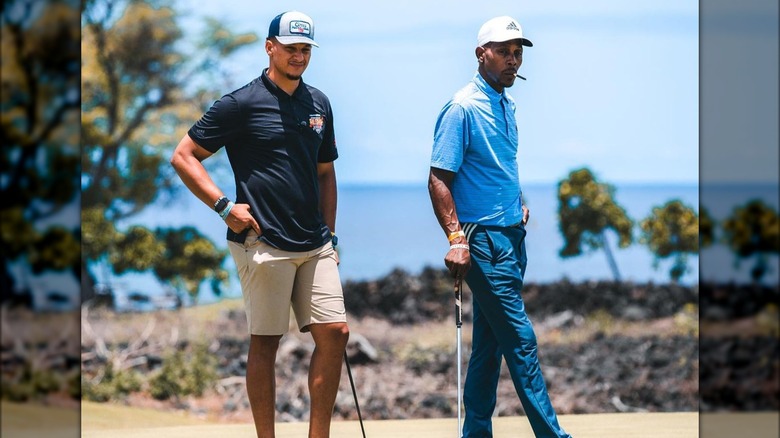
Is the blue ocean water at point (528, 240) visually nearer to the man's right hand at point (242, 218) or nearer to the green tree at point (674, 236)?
the green tree at point (674, 236)

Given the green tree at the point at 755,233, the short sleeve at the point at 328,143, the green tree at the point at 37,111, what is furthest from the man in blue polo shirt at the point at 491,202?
the green tree at the point at 755,233

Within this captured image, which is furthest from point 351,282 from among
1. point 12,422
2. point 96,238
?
point 12,422

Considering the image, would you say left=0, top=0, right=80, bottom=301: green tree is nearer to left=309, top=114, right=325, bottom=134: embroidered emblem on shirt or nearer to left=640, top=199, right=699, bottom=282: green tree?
left=309, top=114, right=325, bottom=134: embroidered emblem on shirt

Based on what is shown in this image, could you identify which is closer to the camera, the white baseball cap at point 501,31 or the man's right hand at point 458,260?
the man's right hand at point 458,260

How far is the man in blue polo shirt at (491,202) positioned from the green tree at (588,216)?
6864 millimetres

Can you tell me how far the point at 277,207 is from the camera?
4656mm

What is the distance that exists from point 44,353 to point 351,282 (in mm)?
4573

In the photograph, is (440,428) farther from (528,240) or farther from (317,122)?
(528,240)

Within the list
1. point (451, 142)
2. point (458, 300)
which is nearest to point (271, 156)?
point (451, 142)

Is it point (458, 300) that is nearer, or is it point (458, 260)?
point (458, 260)

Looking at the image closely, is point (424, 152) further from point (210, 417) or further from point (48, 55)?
point (48, 55)

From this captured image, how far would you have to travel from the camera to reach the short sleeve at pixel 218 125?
15.3ft

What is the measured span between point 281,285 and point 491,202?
0.82 m

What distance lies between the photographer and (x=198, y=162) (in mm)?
4742
